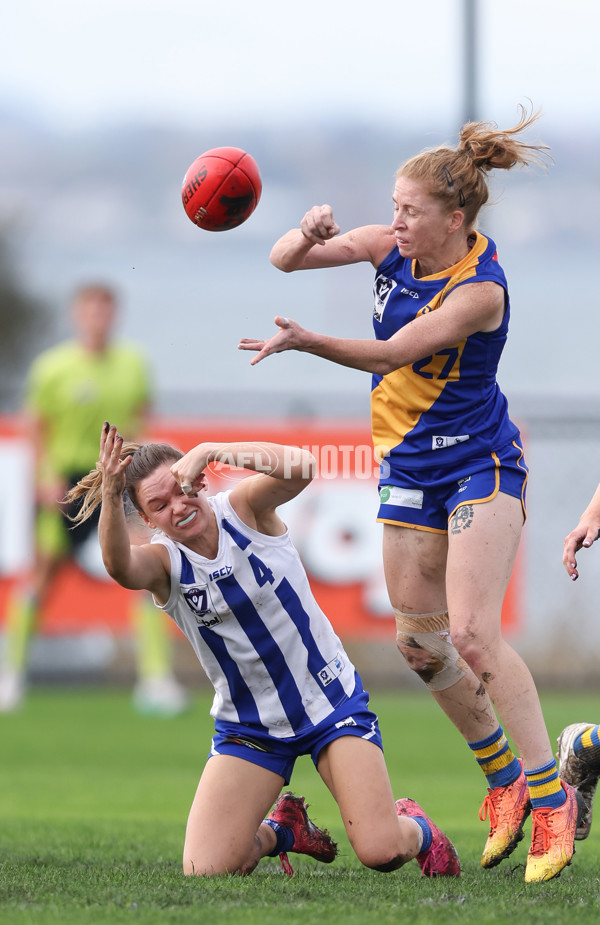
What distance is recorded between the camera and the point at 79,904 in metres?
3.39

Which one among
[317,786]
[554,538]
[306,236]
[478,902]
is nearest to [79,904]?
[478,902]

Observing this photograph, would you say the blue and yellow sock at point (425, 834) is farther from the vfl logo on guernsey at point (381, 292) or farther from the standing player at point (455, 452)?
the vfl logo on guernsey at point (381, 292)

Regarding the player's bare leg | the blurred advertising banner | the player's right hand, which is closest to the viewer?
the player's right hand

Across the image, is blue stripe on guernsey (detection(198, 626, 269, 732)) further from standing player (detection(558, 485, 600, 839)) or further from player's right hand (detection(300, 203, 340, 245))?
player's right hand (detection(300, 203, 340, 245))

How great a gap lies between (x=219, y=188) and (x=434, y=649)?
173 cm

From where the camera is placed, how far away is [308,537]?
9.94m

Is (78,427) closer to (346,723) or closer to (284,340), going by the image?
(346,723)

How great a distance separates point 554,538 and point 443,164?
7.26 m

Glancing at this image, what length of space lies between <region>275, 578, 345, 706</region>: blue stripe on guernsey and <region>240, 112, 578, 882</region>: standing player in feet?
→ 1.11

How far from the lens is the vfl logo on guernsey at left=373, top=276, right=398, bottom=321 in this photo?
14.4 feet

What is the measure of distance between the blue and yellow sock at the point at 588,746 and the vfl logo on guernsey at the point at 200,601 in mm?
1327

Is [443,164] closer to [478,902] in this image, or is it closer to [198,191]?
[198,191]

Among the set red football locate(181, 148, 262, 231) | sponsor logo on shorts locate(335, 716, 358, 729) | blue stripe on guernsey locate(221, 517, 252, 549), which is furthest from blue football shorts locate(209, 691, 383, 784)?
red football locate(181, 148, 262, 231)

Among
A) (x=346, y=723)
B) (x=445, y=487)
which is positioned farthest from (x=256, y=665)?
(x=445, y=487)
